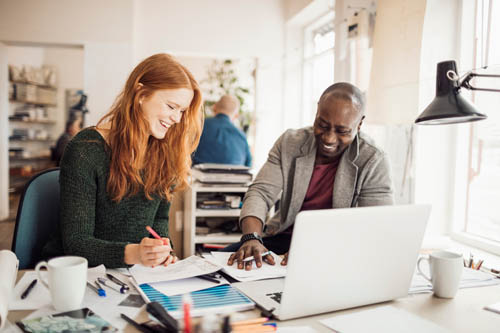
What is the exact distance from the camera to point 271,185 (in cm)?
175

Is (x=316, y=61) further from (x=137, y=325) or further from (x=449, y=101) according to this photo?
Answer: (x=137, y=325)

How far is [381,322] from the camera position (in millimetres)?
841

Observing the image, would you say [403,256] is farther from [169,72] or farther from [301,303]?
[169,72]

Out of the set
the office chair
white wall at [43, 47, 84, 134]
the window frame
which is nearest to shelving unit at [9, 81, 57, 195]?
white wall at [43, 47, 84, 134]

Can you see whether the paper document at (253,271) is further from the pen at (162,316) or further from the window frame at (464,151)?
the window frame at (464,151)

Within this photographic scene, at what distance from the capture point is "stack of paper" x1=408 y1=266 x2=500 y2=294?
3.44 feet

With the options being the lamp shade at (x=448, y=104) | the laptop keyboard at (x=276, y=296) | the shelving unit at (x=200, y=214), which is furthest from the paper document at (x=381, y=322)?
the shelving unit at (x=200, y=214)

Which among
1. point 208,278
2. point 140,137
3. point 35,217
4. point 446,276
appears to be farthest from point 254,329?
point 35,217

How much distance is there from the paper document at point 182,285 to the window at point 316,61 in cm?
374

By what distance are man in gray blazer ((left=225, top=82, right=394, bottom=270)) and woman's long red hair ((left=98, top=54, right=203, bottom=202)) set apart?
40 centimetres

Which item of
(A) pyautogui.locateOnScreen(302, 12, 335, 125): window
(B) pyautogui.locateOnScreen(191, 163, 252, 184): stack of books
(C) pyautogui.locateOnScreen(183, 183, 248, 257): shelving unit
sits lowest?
(C) pyautogui.locateOnScreen(183, 183, 248, 257): shelving unit

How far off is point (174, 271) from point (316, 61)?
427 cm

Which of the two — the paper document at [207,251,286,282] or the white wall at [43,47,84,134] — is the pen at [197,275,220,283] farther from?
the white wall at [43,47,84,134]

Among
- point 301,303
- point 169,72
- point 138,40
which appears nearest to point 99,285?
point 301,303
